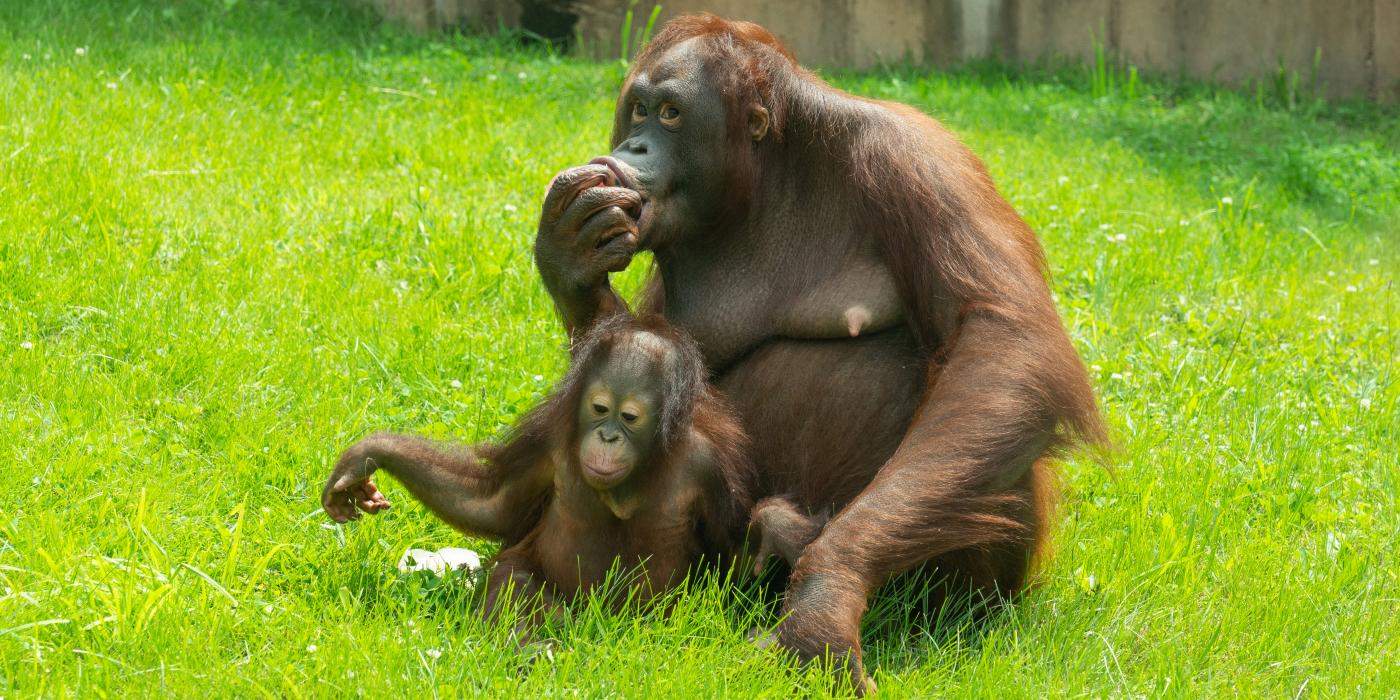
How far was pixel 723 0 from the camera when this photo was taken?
29.9 feet

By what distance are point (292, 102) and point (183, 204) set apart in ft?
4.64

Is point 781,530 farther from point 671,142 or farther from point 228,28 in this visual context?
point 228,28

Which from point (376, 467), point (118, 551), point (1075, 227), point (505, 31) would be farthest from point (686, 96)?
point (505, 31)

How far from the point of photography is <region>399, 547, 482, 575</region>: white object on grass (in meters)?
3.45

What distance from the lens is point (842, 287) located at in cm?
341

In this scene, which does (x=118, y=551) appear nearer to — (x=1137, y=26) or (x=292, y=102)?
(x=292, y=102)

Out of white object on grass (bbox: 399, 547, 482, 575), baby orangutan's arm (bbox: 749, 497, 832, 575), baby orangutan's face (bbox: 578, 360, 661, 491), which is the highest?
baby orangutan's face (bbox: 578, 360, 661, 491)

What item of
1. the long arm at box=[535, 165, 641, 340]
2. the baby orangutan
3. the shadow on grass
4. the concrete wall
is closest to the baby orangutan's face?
the baby orangutan

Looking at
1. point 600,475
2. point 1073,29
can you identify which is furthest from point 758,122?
point 1073,29

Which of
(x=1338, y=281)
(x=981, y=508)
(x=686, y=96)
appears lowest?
(x=1338, y=281)

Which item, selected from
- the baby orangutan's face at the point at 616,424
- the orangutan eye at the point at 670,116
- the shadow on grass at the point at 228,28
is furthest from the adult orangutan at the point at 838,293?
the shadow on grass at the point at 228,28

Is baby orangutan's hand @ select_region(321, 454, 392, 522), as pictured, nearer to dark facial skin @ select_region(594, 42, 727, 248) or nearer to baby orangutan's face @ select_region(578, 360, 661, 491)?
baby orangutan's face @ select_region(578, 360, 661, 491)

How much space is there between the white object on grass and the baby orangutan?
0.38ft

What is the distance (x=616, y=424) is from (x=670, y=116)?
0.70 meters
